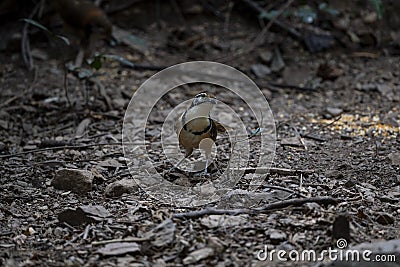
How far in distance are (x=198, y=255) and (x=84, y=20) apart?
288 cm

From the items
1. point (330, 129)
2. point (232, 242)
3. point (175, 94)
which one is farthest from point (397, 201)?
point (175, 94)

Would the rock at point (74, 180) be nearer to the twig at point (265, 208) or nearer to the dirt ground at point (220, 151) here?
the dirt ground at point (220, 151)

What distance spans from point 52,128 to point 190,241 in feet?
5.79

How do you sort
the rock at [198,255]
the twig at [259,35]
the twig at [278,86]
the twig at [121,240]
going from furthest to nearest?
the twig at [259,35], the twig at [278,86], the twig at [121,240], the rock at [198,255]

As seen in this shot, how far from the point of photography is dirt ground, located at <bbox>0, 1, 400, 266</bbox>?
7.42 ft

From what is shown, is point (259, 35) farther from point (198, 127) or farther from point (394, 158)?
point (198, 127)

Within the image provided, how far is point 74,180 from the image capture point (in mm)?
2771

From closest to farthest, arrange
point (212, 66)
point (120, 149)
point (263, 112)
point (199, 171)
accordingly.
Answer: point (199, 171) → point (120, 149) → point (263, 112) → point (212, 66)

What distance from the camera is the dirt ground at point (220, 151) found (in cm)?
226

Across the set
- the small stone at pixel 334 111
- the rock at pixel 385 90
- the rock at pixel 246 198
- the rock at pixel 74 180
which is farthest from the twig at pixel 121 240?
the rock at pixel 385 90

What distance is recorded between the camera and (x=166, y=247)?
2.21 m

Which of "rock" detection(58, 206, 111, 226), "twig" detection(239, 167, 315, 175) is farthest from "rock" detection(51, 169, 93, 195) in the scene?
"twig" detection(239, 167, 315, 175)

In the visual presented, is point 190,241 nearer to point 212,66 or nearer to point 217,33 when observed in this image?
point 212,66

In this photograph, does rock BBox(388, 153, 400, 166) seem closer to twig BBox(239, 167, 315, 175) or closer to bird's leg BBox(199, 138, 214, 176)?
twig BBox(239, 167, 315, 175)
